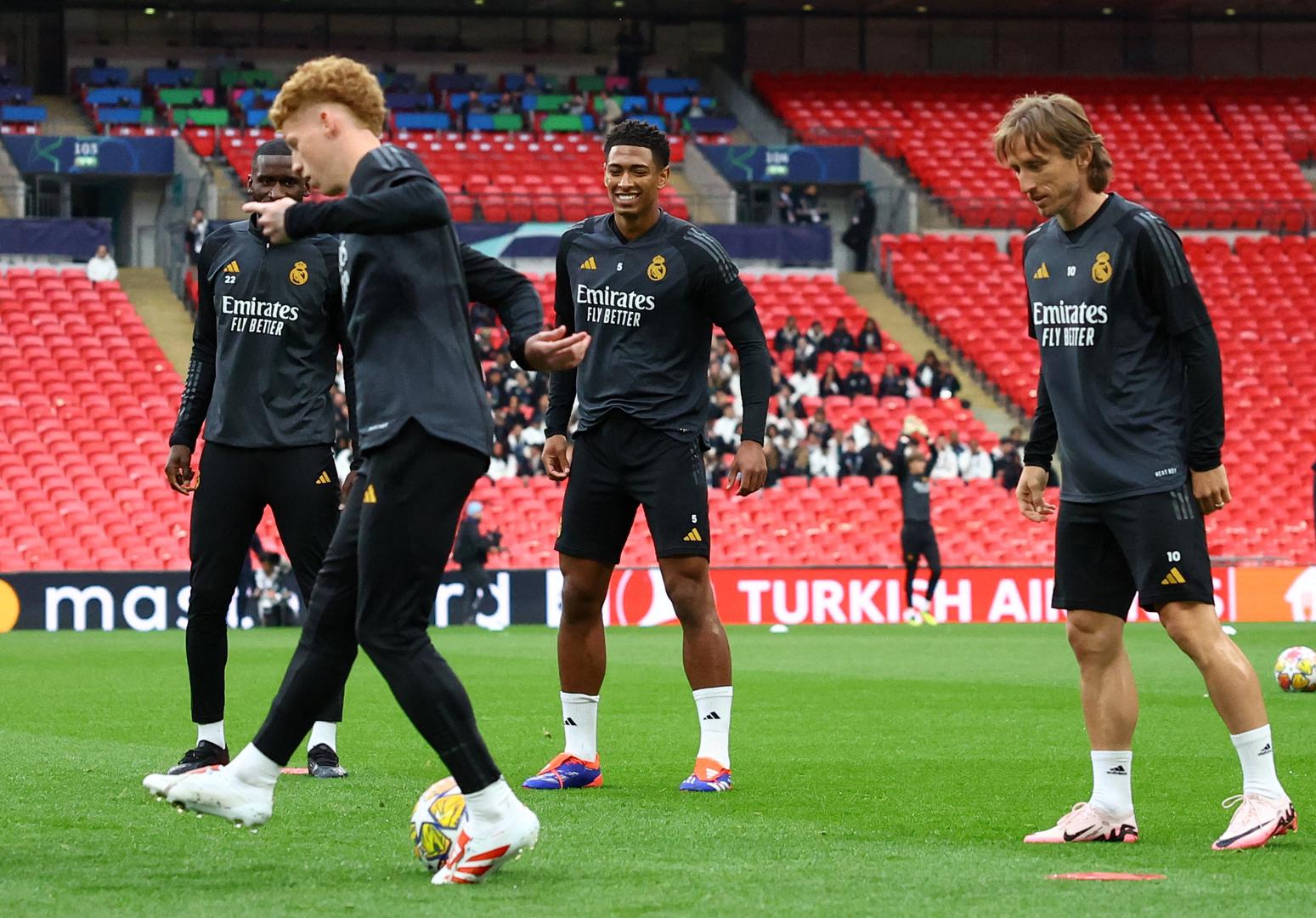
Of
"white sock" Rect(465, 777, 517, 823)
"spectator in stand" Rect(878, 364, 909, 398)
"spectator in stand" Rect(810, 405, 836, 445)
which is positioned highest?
"white sock" Rect(465, 777, 517, 823)

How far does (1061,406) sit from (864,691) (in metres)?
6.70

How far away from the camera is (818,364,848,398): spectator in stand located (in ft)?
98.3

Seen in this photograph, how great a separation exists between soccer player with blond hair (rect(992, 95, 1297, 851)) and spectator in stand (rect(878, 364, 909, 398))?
78.9 ft

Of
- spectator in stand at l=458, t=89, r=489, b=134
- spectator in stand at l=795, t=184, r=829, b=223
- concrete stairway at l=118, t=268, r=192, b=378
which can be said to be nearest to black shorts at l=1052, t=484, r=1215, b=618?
concrete stairway at l=118, t=268, r=192, b=378

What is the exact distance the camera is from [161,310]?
31906 millimetres

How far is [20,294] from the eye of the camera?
2945 cm

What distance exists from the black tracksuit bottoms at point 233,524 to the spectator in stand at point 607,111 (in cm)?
Result: 3149

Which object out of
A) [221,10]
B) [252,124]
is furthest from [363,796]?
[221,10]

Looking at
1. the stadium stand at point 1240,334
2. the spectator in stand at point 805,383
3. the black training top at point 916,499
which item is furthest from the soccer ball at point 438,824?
the spectator in stand at point 805,383

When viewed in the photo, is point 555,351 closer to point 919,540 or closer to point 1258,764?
point 1258,764

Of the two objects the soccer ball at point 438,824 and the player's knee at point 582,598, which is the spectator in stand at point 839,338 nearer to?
the player's knee at point 582,598

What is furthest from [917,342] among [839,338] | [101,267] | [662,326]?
[662,326]

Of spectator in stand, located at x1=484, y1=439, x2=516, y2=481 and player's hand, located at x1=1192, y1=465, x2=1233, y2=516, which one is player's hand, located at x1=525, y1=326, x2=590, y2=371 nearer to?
player's hand, located at x1=1192, y1=465, x2=1233, y2=516

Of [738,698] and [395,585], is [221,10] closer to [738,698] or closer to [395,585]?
[738,698]
